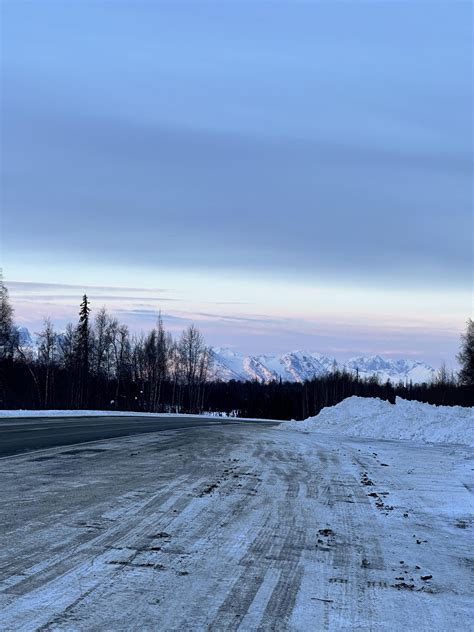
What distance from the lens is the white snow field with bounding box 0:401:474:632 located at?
14.9 feet

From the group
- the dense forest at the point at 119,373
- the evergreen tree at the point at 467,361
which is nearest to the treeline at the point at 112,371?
the dense forest at the point at 119,373

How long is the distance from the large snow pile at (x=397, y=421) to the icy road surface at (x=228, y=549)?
12.0m

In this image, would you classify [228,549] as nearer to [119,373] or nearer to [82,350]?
[82,350]

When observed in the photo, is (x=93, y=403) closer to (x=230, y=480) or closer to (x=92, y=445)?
(x=92, y=445)

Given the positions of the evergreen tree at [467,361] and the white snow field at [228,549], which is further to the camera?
the evergreen tree at [467,361]

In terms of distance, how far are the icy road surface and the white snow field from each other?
19 millimetres

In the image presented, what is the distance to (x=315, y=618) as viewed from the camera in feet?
14.8

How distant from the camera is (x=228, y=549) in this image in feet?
20.7

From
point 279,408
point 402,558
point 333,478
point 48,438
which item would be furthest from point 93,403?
point 402,558

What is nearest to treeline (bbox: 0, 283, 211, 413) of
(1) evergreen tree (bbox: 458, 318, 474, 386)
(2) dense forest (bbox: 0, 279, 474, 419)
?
(2) dense forest (bbox: 0, 279, 474, 419)

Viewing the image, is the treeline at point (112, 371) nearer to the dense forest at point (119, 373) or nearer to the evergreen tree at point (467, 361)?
the dense forest at point (119, 373)

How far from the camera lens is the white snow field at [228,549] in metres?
4.54

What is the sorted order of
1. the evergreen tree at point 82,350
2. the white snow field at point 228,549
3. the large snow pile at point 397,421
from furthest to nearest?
the evergreen tree at point 82,350 → the large snow pile at point 397,421 → the white snow field at point 228,549

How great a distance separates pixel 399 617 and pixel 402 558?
184cm
